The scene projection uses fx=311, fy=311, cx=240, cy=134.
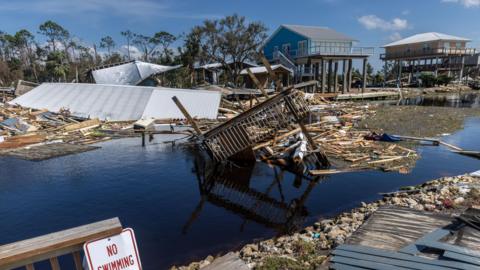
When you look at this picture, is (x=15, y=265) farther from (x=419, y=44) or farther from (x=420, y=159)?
(x=419, y=44)

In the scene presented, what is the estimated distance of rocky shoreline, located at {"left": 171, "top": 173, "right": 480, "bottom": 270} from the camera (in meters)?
6.22

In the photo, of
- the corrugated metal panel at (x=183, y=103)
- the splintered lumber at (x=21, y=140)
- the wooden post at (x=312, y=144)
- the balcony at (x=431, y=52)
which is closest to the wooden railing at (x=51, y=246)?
the wooden post at (x=312, y=144)

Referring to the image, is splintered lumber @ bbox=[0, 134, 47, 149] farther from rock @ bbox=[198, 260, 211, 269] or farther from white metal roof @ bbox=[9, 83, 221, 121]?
rock @ bbox=[198, 260, 211, 269]

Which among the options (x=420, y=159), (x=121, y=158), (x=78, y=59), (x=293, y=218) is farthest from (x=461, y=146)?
(x=78, y=59)

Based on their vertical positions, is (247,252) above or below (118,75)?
below

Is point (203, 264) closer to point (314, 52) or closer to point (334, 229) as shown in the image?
point (334, 229)

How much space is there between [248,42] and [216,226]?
4885 cm

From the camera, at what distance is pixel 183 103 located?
1123 inches

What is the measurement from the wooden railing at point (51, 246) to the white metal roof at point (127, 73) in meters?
40.5

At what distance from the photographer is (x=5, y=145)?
18781 mm

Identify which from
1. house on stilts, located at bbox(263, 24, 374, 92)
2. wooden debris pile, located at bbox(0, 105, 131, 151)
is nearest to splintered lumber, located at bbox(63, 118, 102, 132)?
wooden debris pile, located at bbox(0, 105, 131, 151)

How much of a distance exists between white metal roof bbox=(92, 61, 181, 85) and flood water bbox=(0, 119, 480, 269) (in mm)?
26429

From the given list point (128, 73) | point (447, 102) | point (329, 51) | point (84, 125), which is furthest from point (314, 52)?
point (84, 125)

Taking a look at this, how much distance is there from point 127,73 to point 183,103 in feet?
59.9
